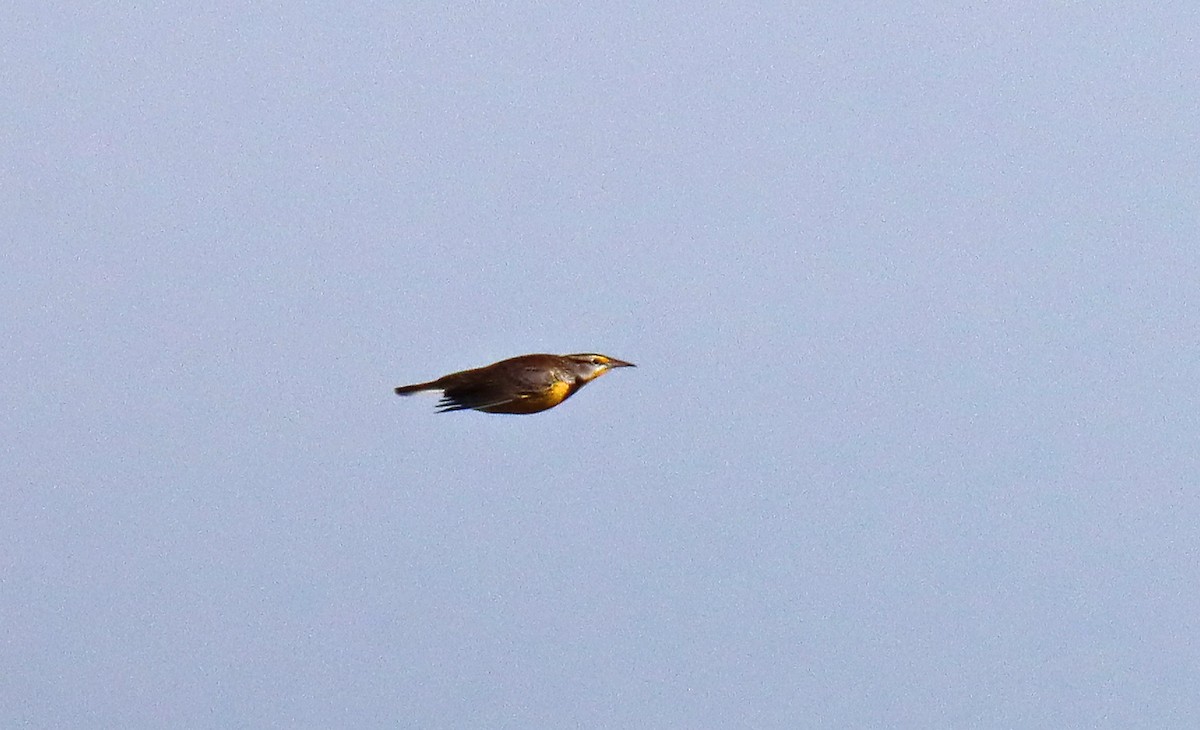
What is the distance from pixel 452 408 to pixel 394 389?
1231 mm

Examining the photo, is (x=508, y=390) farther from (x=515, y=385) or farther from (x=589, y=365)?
(x=589, y=365)

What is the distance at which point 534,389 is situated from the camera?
88.6 feet

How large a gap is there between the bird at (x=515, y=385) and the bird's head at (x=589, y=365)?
20 millimetres

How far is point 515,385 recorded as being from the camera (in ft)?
88.3

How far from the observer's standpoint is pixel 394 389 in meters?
27.8

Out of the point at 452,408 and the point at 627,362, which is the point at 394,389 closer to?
the point at 452,408

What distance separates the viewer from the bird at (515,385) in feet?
88.4

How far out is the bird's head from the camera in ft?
90.2

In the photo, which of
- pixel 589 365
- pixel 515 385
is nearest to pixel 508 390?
pixel 515 385

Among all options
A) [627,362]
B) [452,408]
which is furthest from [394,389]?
[627,362]

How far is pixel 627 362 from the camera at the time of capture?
92.7 feet

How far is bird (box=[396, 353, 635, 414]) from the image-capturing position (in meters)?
27.0

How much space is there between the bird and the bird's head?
20 millimetres

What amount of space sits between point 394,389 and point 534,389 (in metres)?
2.03
